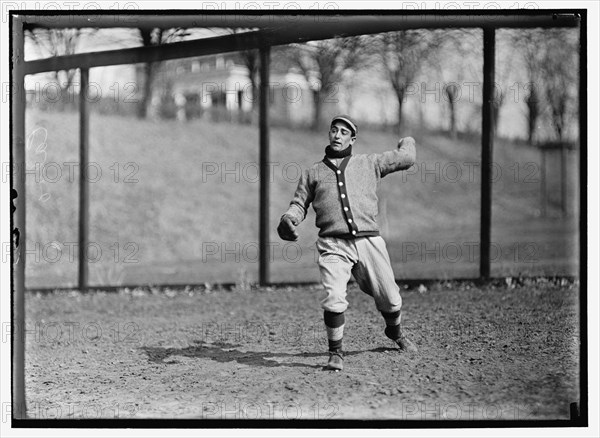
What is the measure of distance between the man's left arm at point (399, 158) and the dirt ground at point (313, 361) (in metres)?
1.13

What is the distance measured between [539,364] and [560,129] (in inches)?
262

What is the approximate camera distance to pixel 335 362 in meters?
4.71

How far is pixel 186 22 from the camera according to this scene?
4809 millimetres

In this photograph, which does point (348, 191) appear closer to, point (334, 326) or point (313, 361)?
point (334, 326)

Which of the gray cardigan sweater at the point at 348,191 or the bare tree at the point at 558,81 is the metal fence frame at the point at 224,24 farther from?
the bare tree at the point at 558,81

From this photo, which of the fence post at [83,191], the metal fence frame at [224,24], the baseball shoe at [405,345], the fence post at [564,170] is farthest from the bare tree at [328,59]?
the baseball shoe at [405,345]

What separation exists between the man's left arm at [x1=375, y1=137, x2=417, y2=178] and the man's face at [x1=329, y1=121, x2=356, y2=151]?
195 mm

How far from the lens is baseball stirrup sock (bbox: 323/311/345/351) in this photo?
4609 millimetres

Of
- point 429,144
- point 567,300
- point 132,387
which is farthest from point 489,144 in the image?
point 429,144

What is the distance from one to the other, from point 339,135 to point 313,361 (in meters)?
1.38

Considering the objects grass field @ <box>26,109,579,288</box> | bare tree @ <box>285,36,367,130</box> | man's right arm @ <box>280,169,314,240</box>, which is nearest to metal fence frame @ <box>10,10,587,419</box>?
man's right arm @ <box>280,169,314,240</box>

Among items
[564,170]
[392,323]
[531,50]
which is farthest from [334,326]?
[564,170]

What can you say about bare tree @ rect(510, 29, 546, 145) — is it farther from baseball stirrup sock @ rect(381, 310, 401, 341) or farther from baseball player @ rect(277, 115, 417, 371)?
baseball stirrup sock @ rect(381, 310, 401, 341)

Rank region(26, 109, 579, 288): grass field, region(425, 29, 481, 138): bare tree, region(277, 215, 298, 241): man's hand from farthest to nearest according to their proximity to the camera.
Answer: region(26, 109, 579, 288): grass field → region(425, 29, 481, 138): bare tree → region(277, 215, 298, 241): man's hand
